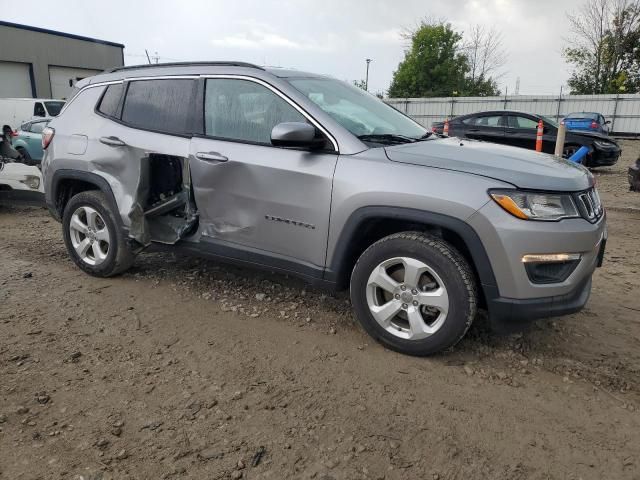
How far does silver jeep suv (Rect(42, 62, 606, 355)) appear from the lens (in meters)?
2.81

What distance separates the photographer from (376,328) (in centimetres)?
321

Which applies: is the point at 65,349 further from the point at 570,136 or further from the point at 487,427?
the point at 570,136

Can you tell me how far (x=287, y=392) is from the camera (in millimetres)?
2811

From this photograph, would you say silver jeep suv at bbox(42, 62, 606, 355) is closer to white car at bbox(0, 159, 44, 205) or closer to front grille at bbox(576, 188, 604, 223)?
front grille at bbox(576, 188, 604, 223)

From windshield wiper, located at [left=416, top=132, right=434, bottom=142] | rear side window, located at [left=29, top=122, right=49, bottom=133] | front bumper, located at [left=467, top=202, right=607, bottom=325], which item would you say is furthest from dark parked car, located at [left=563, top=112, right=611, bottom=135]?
front bumper, located at [left=467, top=202, right=607, bottom=325]

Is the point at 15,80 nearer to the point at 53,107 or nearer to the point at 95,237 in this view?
the point at 53,107

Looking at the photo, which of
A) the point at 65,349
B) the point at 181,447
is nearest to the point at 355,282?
the point at 181,447

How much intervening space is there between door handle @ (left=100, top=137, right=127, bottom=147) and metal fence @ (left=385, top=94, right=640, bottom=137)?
69.2ft

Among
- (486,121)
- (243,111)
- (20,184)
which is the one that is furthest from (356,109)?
(486,121)

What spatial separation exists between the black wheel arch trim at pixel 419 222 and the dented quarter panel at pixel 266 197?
127 mm

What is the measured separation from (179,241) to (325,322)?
131 cm

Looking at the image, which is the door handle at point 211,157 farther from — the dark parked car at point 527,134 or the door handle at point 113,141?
the dark parked car at point 527,134

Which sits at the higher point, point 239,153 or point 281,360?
point 239,153

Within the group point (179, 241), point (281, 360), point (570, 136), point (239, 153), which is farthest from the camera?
point (570, 136)
